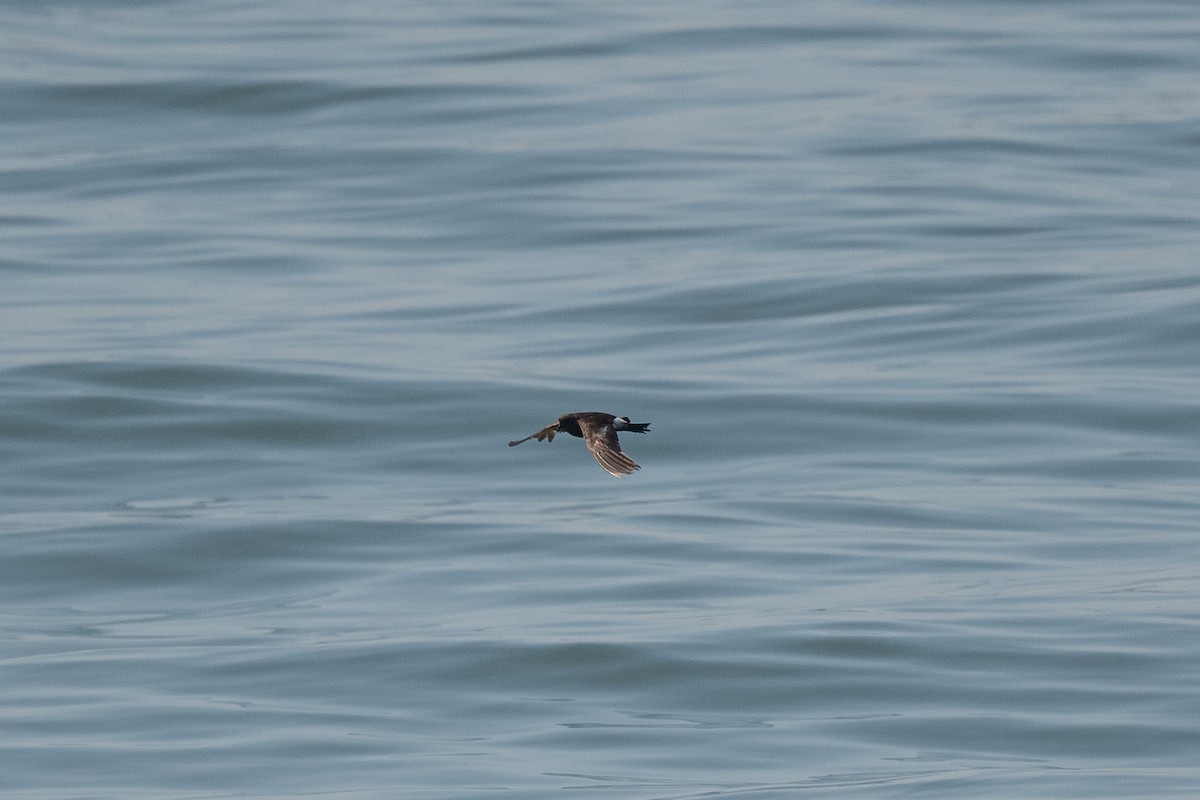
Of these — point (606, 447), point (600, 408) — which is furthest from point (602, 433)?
point (600, 408)

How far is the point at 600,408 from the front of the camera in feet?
60.2

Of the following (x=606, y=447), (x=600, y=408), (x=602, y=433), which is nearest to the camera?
(x=606, y=447)

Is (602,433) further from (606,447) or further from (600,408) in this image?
(600,408)

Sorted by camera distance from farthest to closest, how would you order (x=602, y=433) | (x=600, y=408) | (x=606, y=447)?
(x=600, y=408)
(x=602, y=433)
(x=606, y=447)

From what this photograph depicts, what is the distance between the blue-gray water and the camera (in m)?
12.5

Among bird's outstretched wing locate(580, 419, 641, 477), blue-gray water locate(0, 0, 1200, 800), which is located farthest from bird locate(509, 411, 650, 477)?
blue-gray water locate(0, 0, 1200, 800)

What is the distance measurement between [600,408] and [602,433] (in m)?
10.3

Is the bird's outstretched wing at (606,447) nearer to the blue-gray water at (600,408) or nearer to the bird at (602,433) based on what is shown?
the bird at (602,433)

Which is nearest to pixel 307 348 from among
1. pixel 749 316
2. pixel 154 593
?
pixel 749 316

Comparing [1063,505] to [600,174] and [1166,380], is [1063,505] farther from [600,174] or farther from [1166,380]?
[600,174]

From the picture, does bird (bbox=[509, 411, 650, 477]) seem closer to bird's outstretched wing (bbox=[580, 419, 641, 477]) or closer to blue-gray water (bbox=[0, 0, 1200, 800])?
bird's outstretched wing (bbox=[580, 419, 641, 477])

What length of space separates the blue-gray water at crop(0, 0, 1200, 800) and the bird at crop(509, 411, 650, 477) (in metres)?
3.35

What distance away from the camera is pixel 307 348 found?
21922mm

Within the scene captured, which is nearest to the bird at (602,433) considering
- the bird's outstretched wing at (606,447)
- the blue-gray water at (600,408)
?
the bird's outstretched wing at (606,447)
